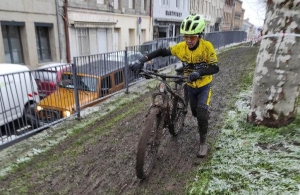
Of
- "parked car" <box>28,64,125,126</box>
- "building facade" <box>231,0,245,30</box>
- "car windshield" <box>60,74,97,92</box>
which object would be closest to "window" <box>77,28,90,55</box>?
"parked car" <box>28,64,125,126</box>

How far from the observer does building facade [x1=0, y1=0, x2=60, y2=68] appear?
1279 centimetres

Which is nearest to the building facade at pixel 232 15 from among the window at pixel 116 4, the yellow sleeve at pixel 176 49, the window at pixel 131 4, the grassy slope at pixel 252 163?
the window at pixel 131 4

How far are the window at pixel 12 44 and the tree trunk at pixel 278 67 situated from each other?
13021mm

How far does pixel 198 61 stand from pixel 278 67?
1405mm

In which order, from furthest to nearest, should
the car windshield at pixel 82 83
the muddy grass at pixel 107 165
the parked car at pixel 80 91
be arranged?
1. the car windshield at pixel 82 83
2. the parked car at pixel 80 91
3. the muddy grass at pixel 107 165

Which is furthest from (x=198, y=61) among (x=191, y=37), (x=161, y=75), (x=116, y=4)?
(x=116, y=4)

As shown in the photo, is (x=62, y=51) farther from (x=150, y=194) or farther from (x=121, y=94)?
(x=150, y=194)

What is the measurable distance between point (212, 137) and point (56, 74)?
3.59 m

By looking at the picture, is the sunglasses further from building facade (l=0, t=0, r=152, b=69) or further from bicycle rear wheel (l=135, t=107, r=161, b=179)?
building facade (l=0, t=0, r=152, b=69)

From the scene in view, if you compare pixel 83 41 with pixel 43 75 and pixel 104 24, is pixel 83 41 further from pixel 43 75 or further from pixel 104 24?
pixel 43 75

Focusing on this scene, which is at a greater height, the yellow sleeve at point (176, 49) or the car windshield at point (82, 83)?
the yellow sleeve at point (176, 49)

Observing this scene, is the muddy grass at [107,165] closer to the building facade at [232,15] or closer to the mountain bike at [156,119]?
the mountain bike at [156,119]

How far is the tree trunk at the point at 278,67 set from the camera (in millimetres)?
3791

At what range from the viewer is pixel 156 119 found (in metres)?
3.29
